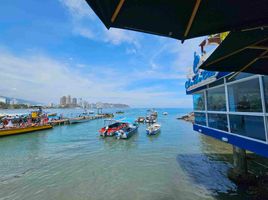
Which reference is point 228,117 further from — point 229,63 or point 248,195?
point 229,63

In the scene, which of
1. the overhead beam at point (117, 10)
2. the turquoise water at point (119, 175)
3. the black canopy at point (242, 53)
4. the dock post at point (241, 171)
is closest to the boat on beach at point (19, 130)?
the turquoise water at point (119, 175)

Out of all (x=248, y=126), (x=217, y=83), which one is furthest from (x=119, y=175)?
(x=217, y=83)

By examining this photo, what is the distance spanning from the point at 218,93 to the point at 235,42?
20.6 ft

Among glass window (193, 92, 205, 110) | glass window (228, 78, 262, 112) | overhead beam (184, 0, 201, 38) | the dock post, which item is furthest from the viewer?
glass window (193, 92, 205, 110)

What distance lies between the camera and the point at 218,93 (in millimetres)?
8109

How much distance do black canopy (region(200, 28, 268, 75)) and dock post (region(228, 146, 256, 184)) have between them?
7.40 meters

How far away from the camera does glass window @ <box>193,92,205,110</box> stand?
391 inches

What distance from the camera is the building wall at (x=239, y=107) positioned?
17.4 ft

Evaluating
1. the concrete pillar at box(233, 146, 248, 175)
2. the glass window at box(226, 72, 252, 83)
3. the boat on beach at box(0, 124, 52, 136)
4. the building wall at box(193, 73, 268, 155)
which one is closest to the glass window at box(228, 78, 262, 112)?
the building wall at box(193, 73, 268, 155)

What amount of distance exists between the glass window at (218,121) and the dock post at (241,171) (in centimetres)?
226

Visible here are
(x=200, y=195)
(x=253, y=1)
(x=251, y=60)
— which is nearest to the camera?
(x=253, y=1)

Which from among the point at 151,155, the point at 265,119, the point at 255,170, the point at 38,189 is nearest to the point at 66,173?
the point at 38,189

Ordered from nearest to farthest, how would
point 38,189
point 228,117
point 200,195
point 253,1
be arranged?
point 253,1, point 228,117, point 200,195, point 38,189

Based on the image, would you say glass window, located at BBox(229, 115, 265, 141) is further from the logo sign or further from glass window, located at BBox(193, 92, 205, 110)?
glass window, located at BBox(193, 92, 205, 110)
